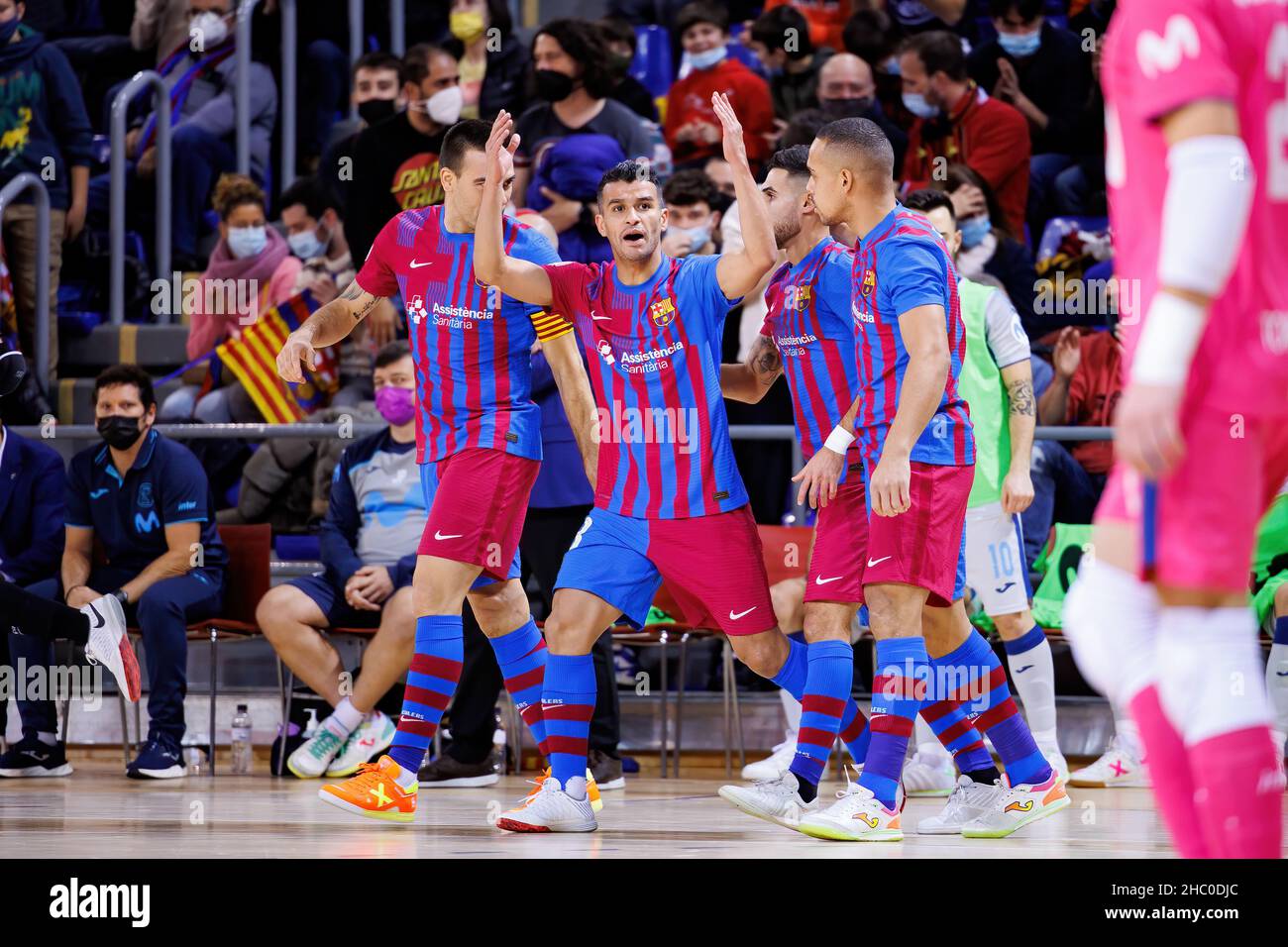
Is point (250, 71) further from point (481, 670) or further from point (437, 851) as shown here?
point (437, 851)

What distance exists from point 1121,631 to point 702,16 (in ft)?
26.3

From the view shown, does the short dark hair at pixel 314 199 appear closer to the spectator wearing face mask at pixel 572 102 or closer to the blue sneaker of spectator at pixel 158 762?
the spectator wearing face mask at pixel 572 102

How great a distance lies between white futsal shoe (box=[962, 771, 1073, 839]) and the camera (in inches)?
211

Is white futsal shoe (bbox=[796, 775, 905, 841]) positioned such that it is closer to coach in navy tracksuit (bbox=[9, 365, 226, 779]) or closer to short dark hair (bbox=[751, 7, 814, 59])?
coach in navy tracksuit (bbox=[9, 365, 226, 779])

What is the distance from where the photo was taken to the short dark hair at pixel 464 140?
586 cm

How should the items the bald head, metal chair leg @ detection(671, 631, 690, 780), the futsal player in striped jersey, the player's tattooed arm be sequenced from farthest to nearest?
the bald head, metal chair leg @ detection(671, 631, 690, 780), the player's tattooed arm, the futsal player in striped jersey

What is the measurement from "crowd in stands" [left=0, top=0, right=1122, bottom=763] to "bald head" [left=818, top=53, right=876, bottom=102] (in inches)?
0.5

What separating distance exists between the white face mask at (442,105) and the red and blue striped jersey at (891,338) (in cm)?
478

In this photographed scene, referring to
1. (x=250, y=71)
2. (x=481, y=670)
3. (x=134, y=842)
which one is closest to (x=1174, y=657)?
(x=134, y=842)

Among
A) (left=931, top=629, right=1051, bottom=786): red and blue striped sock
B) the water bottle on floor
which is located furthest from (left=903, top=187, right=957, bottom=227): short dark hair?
the water bottle on floor

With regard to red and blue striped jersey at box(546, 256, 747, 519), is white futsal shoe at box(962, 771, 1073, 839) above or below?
below

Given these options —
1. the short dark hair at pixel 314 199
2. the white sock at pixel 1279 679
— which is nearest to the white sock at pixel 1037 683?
the white sock at pixel 1279 679

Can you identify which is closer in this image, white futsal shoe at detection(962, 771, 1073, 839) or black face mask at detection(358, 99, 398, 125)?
white futsal shoe at detection(962, 771, 1073, 839)

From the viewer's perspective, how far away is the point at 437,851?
468 cm
